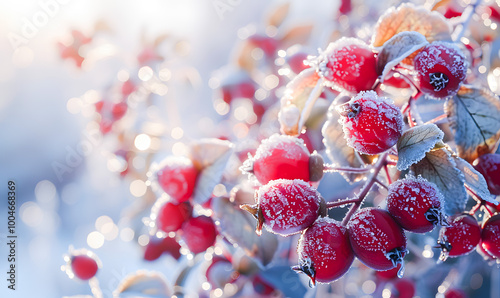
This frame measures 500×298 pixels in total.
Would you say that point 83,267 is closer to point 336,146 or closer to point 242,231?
point 242,231

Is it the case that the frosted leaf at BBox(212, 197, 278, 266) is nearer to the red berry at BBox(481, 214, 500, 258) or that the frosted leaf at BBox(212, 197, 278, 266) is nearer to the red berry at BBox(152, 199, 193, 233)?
the red berry at BBox(152, 199, 193, 233)

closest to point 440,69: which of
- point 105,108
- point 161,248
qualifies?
point 161,248

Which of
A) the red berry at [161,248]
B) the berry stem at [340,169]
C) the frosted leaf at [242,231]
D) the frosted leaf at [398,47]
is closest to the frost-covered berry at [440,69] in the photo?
the frosted leaf at [398,47]

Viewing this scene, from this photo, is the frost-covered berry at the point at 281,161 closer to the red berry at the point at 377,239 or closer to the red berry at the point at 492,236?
the red berry at the point at 377,239

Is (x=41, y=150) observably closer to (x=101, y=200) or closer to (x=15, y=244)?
(x=101, y=200)

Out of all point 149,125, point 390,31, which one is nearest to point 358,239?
point 390,31

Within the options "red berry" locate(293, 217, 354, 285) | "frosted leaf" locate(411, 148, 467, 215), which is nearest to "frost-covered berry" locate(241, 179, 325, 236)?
"red berry" locate(293, 217, 354, 285)
